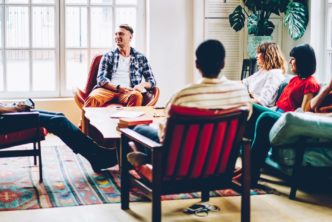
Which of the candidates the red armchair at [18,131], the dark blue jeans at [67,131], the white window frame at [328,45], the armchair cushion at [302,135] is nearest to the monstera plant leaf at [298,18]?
the white window frame at [328,45]

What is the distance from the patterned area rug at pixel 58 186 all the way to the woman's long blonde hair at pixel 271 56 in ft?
4.80

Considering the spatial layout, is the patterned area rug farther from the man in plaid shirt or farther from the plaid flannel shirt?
the plaid flannel shirt

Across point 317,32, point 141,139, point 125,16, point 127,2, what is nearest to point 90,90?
point 125,16

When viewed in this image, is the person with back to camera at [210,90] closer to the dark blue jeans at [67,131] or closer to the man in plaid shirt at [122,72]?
the dark blue jeans at [67,131]

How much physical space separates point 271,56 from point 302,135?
1.50 metres

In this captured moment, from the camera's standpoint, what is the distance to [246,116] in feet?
10.3

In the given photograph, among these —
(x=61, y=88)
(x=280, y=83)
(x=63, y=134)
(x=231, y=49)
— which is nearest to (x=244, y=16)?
(x=231, y=49)

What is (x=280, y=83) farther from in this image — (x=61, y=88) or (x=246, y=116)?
(x=61, y=88)

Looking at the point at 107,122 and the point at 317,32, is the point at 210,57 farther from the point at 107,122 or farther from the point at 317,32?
the point at 317,32

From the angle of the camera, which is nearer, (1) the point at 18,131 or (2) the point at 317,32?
(1) the point at 18,131

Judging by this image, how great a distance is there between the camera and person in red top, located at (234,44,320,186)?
412 centimetres

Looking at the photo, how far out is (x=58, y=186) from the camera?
4211 millimetres

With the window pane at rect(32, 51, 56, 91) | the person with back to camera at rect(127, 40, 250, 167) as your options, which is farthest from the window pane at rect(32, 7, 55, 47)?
the person with back to camera at rect(127, 40, 250, 167)

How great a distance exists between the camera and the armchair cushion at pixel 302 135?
3.73 metres
